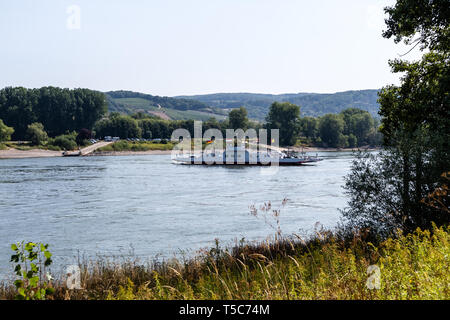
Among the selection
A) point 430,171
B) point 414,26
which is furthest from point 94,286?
point 414,26

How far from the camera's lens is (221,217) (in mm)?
25984

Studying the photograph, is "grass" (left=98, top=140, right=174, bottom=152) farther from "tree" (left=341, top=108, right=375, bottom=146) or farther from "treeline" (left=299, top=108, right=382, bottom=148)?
"tree" (left=341, top=108, right=375, bottom=146)

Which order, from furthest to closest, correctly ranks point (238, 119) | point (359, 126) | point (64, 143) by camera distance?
1. point (359, 126)
2. point (238, 119)
3. point (64, 143)

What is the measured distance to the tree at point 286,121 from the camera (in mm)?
141750

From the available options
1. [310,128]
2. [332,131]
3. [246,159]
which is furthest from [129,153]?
[332,131]

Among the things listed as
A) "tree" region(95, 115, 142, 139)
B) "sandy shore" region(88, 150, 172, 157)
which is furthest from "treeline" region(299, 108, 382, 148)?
"tree" region(95, 115, 142, 139)

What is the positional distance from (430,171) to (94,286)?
10760mm

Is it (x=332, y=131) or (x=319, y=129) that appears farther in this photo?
(x=319, y=129)

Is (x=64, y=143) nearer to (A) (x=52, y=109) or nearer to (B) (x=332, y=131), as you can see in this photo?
(A) (x=52, y=109)

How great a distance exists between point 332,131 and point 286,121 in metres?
15.2

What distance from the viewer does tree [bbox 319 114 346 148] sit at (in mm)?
145625

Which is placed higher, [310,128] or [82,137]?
[310,128]

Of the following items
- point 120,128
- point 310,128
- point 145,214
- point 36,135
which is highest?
point 120,128

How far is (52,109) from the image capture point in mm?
146000
